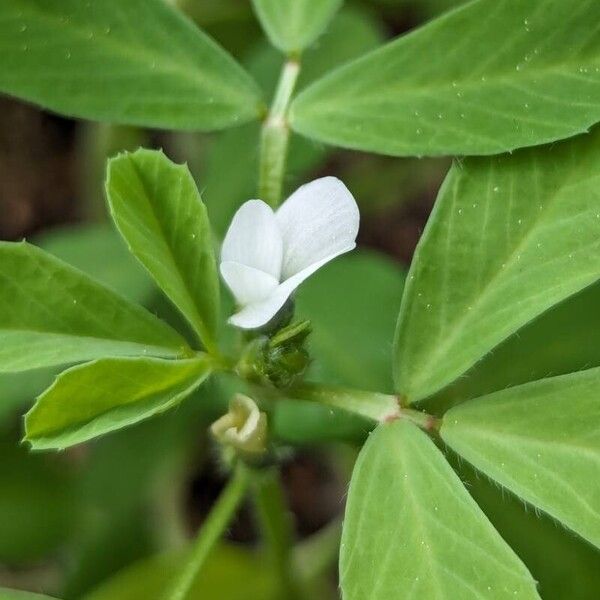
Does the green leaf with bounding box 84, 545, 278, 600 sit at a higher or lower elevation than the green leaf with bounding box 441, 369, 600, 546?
lower

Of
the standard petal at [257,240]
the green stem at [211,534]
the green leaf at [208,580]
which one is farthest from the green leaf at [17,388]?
the standard petal at [257,240]

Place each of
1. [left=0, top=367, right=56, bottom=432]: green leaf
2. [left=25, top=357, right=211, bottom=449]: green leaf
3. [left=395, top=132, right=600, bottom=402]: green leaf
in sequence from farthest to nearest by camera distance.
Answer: [left=0, top=367, right=56, bottom=432]: green leaf
[left=395, top=132, right=600, bottom=402]: green leaf
[left=25, top=357, right=211, bottom=449]: green leaf

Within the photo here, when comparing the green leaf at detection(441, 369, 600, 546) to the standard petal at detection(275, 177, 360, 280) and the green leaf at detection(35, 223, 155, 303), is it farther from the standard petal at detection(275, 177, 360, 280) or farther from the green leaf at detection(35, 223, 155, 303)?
the green leaf at detection(35, 223, 155, 303)

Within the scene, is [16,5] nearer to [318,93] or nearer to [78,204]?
[318,93]

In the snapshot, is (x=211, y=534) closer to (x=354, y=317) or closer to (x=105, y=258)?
(x=354, y=317)

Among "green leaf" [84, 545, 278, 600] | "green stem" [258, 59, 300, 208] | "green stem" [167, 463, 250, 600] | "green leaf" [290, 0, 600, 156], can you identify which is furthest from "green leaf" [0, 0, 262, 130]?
"green leaf" [84, 545, 278, 600]

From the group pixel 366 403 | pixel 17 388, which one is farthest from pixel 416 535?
pixel 17 388
